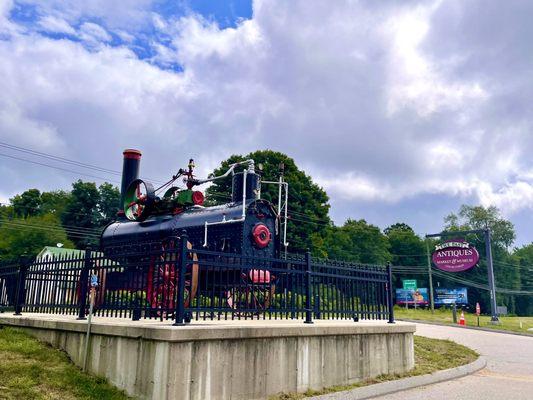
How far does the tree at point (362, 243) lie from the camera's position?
Result: 64762 mm

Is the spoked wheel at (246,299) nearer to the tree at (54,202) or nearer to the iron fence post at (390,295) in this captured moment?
the iron fence post at (390,295)

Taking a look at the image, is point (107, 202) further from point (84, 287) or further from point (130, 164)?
point (84, 287)

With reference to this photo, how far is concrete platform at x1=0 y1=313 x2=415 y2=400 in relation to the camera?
6371 mm

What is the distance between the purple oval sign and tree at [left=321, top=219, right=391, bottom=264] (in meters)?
22.4

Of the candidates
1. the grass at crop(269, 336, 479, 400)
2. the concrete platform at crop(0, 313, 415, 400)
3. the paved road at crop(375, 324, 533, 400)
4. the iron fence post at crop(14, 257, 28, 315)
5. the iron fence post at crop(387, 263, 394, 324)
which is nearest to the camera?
the concrete platform at crop(0, 313, 415, 400)

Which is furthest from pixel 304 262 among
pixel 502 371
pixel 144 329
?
pixel 502 371

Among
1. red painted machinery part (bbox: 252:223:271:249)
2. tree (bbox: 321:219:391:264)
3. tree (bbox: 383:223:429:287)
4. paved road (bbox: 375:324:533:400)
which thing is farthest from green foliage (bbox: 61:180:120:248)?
paved road (bbox: 375:324:533:400)

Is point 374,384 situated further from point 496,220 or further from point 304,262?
point 496,220

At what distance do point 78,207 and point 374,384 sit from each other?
2589 inches

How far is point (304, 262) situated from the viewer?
9289 mm

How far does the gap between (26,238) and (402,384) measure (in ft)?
182

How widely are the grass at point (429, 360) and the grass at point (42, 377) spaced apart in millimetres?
2497

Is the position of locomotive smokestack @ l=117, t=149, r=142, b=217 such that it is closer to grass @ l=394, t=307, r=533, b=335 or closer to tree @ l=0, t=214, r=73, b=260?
grass @ l=394, t=307, r=533, b=335

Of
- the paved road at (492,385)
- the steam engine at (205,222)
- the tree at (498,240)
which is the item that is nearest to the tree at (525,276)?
the tree at (498,240)
